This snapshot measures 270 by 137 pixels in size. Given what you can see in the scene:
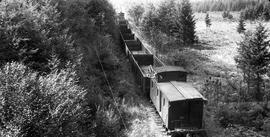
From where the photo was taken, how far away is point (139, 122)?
50.3 ft

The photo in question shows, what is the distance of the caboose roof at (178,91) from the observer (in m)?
13.6

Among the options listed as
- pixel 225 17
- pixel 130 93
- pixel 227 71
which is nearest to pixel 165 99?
pixel 130 93

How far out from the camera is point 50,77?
9797mm

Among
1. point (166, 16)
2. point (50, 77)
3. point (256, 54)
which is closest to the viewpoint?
point (50, 77)

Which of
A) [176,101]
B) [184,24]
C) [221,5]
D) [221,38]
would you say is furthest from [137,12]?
[221,5]

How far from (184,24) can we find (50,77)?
3643 centimetres

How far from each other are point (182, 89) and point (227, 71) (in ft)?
62.8

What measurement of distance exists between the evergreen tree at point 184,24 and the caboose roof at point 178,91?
2860 centimetres

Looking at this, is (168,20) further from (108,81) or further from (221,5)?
(221,5)

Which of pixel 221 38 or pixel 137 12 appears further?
pixel 221 38

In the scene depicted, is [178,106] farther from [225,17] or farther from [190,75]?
[225,17]

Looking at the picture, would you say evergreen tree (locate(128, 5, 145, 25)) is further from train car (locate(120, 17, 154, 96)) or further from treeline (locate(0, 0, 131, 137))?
treeline (locate(0, 0, 131, 137))

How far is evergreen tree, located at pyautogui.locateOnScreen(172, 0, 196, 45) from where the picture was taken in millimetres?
43156

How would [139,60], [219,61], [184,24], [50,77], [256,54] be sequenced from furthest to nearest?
1. [184,24]
2. [219,61]
3. [256,54]
4. [139,60]
5. [50,77]
